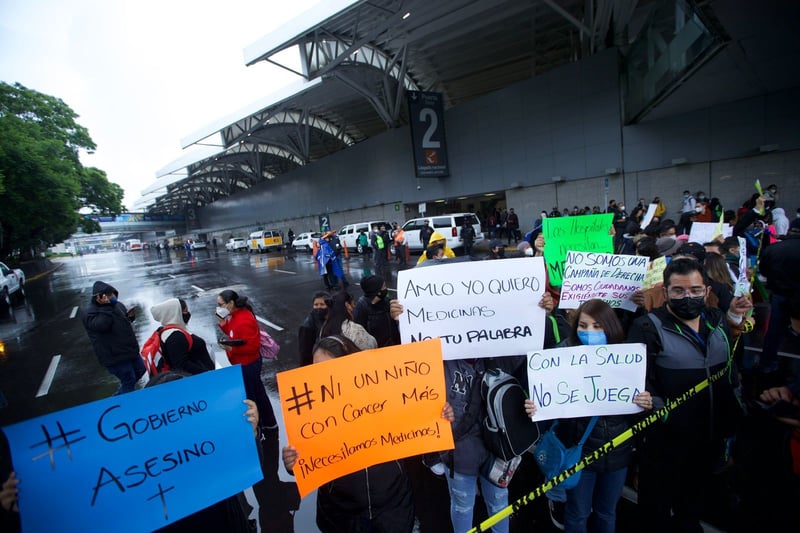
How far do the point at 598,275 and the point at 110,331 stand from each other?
18.8ft

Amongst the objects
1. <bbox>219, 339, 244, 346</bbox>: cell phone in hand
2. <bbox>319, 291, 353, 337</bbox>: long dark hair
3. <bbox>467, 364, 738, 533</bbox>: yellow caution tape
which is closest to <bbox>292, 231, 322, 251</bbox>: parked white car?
<bbox>219, 339, 244, 346</bbox>: cell phone in hand

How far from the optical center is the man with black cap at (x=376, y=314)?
3689 mm

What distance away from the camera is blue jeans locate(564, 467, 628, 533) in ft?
7.34

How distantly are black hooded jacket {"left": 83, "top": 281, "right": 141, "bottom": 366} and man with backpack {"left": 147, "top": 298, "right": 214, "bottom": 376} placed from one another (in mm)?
1563

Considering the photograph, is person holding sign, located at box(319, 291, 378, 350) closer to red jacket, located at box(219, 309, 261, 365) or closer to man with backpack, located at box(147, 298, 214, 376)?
red jacket, located at box(219, 309, 261, 365)

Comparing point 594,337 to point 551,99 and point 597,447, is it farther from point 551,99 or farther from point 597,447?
point 551,99

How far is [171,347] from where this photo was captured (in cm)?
327

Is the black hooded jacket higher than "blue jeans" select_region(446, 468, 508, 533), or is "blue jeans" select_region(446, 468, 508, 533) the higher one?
the black hooded jacket

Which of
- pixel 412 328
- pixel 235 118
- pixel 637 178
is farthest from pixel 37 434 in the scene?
pixel 235 118

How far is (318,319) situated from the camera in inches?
154

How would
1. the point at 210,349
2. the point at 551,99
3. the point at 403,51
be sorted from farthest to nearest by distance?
1. the point at 403,51
2. the point at 551,99
3. the point at 210,349

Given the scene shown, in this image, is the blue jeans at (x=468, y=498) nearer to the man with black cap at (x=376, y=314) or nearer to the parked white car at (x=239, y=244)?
the man with black cap at (x=376, y=314)

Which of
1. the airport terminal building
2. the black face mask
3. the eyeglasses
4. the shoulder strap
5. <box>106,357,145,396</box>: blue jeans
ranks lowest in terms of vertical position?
<box>106,357,145,396</box>: blue jeans

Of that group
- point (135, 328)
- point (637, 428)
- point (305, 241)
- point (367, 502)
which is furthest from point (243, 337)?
point (305, 241)
